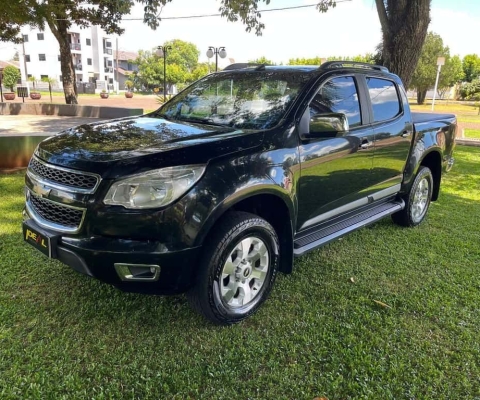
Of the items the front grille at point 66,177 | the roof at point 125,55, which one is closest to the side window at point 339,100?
the front grille at point 66,177

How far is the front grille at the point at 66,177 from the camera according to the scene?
8.30 ft

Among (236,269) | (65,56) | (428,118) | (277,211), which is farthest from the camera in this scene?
(65,56)

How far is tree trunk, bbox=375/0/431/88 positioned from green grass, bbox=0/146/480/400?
18.4ft

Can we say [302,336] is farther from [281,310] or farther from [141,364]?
[141,364]

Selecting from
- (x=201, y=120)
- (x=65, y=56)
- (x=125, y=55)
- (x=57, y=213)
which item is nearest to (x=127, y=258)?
(x=57, y=213)

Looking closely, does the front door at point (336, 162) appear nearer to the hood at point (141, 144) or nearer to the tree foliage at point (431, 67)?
the hood at point (141, 144)

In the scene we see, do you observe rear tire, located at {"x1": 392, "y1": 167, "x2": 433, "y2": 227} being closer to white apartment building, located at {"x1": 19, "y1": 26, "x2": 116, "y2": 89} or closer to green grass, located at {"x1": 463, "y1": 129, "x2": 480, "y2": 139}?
green grass, located at {"x1": 463, "y1": 129, "x2": 480, "y2": 139}

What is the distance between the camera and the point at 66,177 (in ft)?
8.70

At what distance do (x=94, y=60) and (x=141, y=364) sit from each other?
74.6m

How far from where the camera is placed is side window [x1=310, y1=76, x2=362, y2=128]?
3.46 meters

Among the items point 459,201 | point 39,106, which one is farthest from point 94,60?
point 459,201

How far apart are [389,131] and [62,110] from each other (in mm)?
18175

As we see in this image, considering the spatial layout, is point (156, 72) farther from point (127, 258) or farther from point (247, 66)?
point (127, 258)

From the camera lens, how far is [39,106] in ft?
64.9
